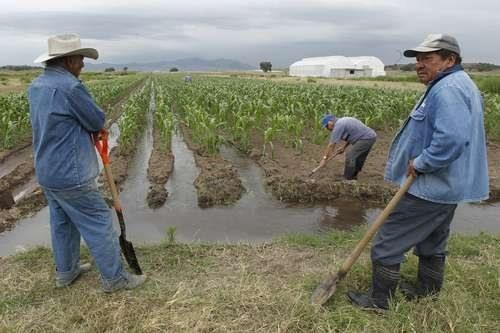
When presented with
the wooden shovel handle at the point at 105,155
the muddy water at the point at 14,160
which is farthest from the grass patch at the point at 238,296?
the muddy water at the point at 14,160

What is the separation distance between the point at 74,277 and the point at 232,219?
2.51 metres

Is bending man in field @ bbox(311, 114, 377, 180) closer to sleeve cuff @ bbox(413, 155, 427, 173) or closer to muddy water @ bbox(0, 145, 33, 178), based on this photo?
sleeve cuff @ bbox(413, 155, 427, 173)

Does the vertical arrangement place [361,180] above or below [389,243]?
below

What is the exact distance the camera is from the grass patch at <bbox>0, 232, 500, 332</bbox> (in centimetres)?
298

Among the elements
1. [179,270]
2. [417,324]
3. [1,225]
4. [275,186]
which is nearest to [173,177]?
[275,186]

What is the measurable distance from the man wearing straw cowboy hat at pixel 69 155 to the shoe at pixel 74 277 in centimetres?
13

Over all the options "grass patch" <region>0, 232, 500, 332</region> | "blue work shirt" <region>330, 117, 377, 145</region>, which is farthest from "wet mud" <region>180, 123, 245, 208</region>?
"grass patch" <region>0, 232, 500, 332</region>

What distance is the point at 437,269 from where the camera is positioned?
3197 mm

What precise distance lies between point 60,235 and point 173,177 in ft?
13.6

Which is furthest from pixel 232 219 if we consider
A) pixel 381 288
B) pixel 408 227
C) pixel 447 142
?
pixel 447 142

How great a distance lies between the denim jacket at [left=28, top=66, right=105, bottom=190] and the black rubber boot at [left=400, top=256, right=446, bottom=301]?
8.51 ft

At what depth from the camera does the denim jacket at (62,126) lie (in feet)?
10.1

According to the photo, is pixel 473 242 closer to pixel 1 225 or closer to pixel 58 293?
pixel 58 293

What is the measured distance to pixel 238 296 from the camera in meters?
3.30
